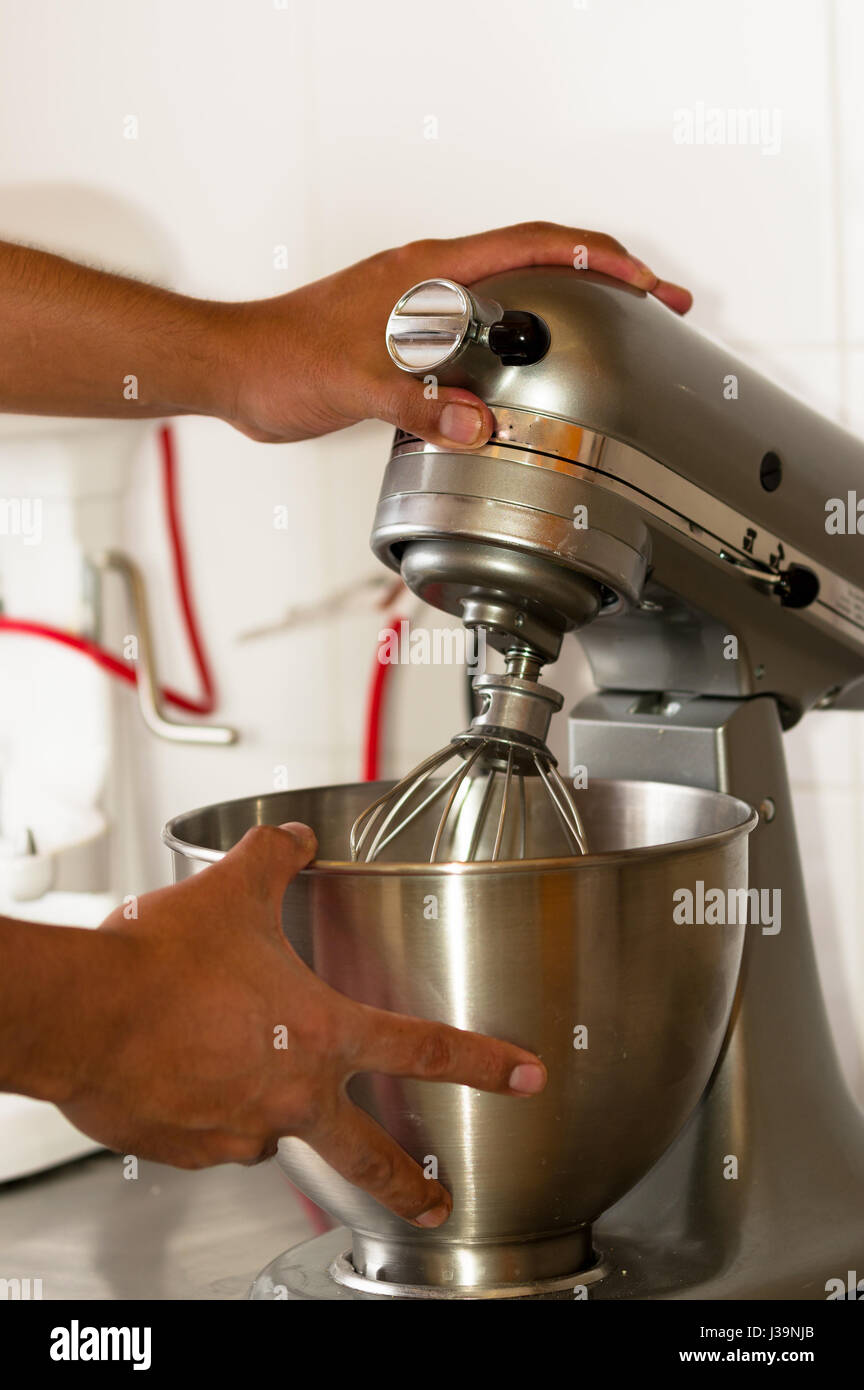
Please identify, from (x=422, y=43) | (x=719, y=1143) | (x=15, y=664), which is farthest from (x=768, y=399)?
(x=15, y=664)

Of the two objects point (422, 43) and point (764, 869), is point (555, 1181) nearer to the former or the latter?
point (764, 869)

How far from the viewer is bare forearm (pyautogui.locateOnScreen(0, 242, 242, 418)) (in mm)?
634

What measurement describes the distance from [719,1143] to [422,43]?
67 cm

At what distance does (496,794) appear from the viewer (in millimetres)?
626

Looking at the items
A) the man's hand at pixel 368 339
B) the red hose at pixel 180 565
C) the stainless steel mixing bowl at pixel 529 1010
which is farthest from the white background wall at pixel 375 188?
the stainless steel mixing bowl at pixel 529 1010

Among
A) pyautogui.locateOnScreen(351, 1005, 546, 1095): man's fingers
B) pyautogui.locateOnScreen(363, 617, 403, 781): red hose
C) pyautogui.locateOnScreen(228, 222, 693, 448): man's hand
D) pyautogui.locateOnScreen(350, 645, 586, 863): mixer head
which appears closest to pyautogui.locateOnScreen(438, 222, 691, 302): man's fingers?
pyautogui.locateOnScreen(228, 222, 693, 448): man's hand

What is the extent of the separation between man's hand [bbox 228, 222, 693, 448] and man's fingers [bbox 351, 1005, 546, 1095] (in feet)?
0.61

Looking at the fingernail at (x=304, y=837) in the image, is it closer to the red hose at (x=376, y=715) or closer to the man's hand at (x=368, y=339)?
the man's hand at (x=368, y=339)

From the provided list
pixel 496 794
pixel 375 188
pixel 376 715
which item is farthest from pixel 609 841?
pixel 375 188

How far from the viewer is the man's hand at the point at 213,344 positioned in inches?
21.6

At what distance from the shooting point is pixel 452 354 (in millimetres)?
449

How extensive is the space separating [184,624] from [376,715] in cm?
19

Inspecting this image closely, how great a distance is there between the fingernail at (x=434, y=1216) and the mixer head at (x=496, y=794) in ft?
0.40
